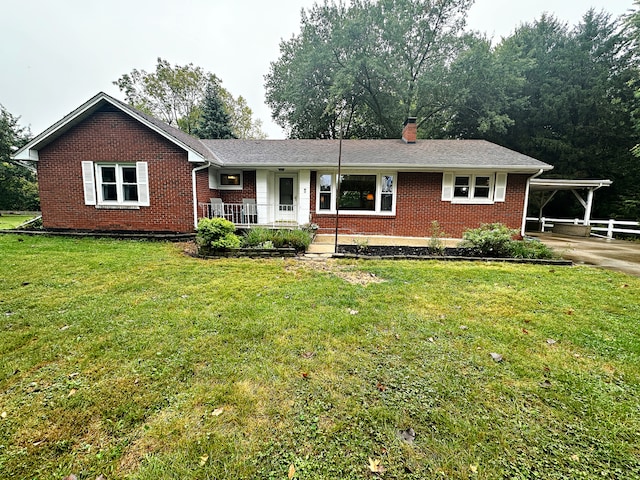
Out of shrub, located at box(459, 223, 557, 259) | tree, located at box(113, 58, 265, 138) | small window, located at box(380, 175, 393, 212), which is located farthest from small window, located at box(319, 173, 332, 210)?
tree, located at box(113, 58, 265, 138)

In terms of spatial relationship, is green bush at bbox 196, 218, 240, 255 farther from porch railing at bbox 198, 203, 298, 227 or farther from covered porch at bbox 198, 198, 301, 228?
porch railing at bbox 198, 203, 298, 227

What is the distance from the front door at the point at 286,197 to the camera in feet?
38.5

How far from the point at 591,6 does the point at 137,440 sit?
29.6 metres

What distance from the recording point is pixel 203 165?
9.84 m

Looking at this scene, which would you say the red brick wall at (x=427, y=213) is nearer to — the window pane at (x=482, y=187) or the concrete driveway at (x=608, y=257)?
the window pane at (x=482, y=187)

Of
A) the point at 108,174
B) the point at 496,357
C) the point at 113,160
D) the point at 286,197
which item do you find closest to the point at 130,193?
the point at 108,174

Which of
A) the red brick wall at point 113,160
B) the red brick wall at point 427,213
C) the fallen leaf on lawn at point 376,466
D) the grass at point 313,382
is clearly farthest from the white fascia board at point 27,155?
the fallen leaf on lawn at point 376,466

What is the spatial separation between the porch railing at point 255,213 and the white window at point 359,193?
4.46 ft

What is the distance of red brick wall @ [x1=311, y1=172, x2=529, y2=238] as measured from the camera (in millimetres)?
10664

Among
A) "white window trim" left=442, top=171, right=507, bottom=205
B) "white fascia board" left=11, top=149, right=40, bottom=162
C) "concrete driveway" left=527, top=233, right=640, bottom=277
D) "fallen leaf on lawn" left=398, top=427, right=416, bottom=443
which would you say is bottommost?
"fallen leaf on lawn" left=398, top=427, right=416, bottom=443

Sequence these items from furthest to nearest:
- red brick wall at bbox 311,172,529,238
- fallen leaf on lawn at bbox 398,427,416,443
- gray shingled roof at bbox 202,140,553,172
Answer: red brick wall at bbox 311,172,529,238
gray shingled roof at bbox 202,140,553,172
fallen leaf on lawn at bbox 398,427,416,443

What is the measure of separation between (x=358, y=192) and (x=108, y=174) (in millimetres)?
9010

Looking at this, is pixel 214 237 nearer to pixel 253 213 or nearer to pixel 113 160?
pixel 253 213

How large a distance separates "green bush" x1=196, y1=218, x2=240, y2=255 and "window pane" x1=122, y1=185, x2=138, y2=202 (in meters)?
4.45
